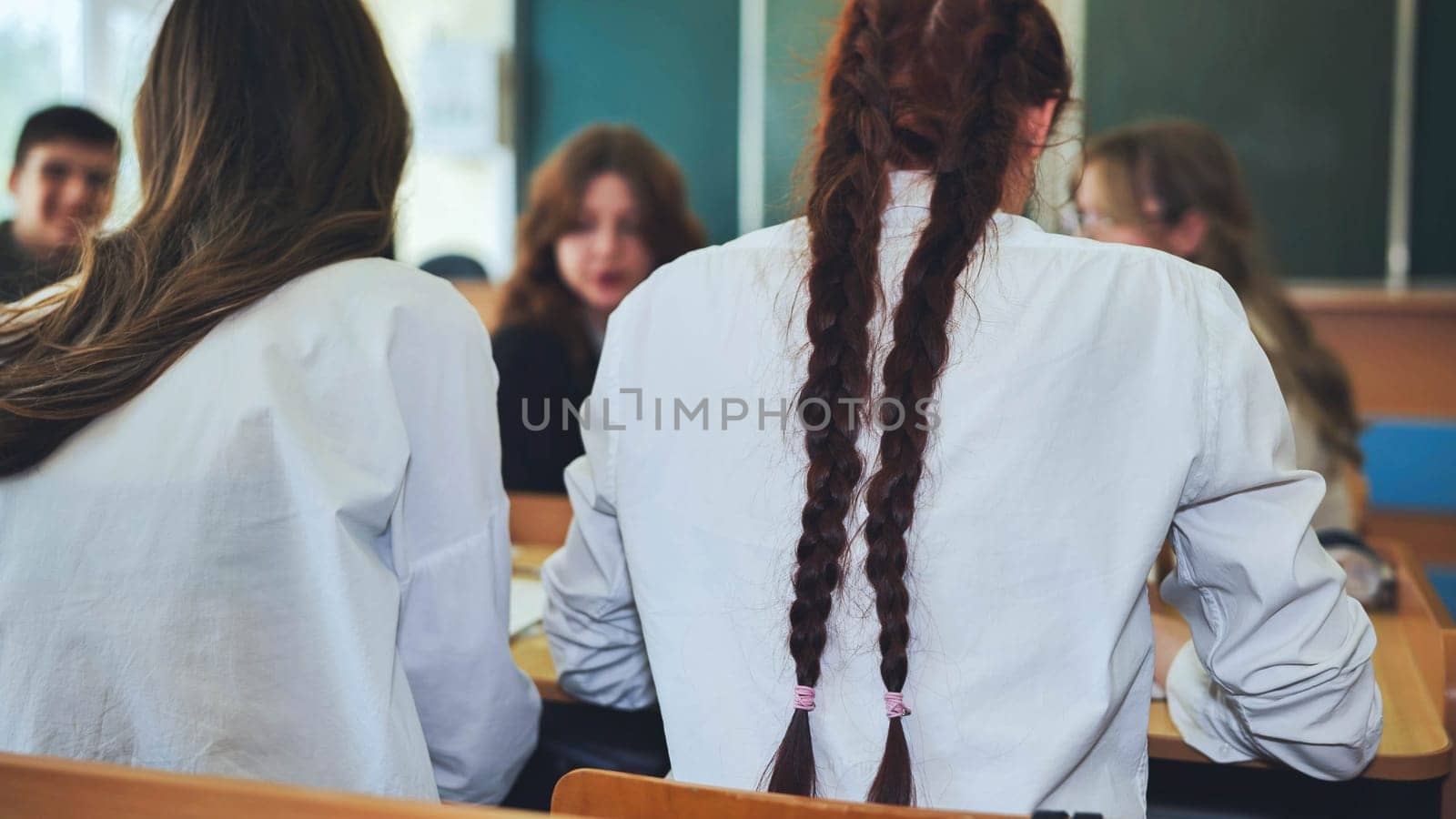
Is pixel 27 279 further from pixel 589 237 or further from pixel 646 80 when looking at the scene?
pixel 646 80

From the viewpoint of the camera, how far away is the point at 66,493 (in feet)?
3.20

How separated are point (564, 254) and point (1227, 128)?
2926mm

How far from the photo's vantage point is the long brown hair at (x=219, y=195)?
1.00m

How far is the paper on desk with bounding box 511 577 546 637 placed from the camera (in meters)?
1.44

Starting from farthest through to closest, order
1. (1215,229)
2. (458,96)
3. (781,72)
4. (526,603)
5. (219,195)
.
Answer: (458,96) < (781,72) < (1215,229) < (526,603) < (219,195)

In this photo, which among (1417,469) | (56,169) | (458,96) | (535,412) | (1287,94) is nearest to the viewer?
(535,412)

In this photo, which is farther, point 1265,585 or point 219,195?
point 219,195

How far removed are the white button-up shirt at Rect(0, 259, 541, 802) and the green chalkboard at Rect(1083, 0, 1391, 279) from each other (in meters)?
3.96

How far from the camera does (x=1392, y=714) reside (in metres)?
1.13

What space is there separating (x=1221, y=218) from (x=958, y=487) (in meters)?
1.27

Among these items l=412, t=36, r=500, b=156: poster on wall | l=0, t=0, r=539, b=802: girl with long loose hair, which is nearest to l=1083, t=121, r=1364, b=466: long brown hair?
l=0, t=0, r=539, b=802: girl with long loose hair

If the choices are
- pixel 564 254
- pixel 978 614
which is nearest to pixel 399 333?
pixel 978 614

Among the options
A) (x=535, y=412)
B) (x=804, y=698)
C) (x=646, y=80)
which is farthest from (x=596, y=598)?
(x=646, y=80)

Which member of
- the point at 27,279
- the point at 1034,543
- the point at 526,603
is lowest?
the point at 526,603
